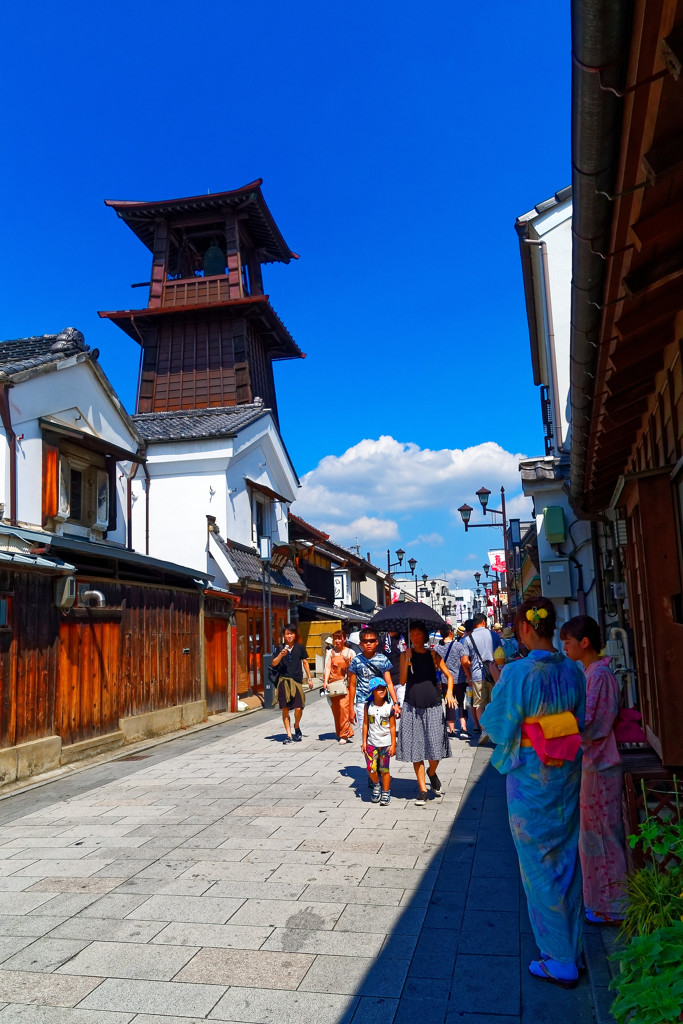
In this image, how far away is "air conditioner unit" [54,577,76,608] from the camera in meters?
11.2

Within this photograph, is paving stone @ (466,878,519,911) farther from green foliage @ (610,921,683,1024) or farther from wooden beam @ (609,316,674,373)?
wooden beam @ (609,316,674,373)

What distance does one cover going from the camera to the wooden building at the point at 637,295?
7.41 ft

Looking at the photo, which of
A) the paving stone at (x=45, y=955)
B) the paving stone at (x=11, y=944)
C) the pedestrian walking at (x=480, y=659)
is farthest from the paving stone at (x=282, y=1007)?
the pedestrian walking at (x=480, y=659)

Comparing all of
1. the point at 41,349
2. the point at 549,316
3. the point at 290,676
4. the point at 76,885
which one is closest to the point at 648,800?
the point at 76,885

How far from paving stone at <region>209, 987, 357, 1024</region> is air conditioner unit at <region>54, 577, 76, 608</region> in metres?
8.12

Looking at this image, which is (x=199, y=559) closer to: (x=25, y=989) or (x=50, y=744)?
(x=50, y=744)

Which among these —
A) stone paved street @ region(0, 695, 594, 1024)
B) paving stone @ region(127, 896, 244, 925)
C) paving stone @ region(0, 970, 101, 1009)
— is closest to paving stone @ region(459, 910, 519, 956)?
stone paved street @ region(0, 695, 594, 1024)

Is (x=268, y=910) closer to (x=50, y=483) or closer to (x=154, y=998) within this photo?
(x=154, y=998)

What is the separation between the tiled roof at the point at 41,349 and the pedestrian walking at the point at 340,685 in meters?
7.51

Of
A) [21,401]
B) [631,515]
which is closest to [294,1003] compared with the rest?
[631,515]

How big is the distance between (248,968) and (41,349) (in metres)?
14.5

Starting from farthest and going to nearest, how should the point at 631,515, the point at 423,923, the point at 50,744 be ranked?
the point at 50,744 < the point at 631,515 < the point at 423,923

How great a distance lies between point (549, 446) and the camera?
742 inches

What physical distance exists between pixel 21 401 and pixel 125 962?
11.1 m
